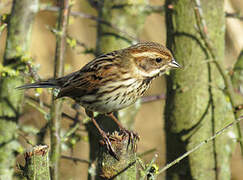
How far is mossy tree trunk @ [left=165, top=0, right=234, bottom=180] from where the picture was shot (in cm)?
446

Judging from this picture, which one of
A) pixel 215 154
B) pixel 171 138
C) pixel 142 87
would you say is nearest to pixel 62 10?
pixel 142 87

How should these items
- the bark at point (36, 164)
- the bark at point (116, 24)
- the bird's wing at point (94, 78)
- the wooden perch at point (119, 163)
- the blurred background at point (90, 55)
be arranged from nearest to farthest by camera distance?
the bark at point (36, 164)
the wooden perch at point (119, 163)
the bird's wing at point (94, 78)
the bark at point (116, 24)
the blurred background at point (90, 55)

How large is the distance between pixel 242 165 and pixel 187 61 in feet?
18.0

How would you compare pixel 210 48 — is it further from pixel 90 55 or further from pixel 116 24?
pixel 90 55

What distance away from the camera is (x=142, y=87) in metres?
4.28

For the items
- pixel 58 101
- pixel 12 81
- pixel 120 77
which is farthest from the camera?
pixel 12 81

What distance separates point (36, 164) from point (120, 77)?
5.74 feet

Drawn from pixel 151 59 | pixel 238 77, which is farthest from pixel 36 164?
pixel 238 77

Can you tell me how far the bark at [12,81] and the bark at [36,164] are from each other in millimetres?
2047

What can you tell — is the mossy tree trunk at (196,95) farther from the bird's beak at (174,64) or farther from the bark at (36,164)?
the bark at (36,164)

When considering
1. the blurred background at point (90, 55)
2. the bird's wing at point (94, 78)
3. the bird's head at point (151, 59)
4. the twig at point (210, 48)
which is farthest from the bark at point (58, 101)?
the blurred background at point (90, 55)

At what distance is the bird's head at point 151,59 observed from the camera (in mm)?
4082

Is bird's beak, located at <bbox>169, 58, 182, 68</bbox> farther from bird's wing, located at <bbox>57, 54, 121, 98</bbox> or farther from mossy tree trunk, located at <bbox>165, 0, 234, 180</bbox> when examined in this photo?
bird's wing, located at <bbox>57, 54, 121, 98</bbox>

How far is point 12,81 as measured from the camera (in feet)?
15.9
